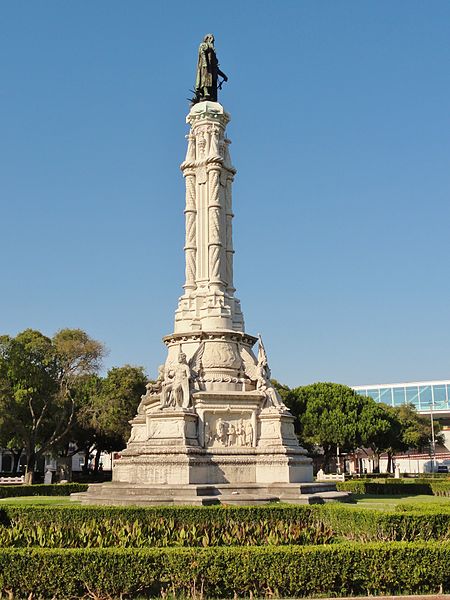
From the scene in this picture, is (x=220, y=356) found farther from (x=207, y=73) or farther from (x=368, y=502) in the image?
(x=207, y=73)

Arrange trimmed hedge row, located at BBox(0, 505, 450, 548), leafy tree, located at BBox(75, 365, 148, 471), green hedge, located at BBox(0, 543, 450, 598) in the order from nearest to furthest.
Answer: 1. green hedge, located at BBox(0, 543, 450, 598)
2. trimmed hedge row, located at BBox(0, 505, 450, 548)
3. leafy tree, located at BBox(75, 365, 148, 471)

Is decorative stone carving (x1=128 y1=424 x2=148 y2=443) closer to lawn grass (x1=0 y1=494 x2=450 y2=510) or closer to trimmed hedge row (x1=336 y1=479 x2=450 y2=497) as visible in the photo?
lawn grass (x1=0 y1=494 x2=450 y2=510)

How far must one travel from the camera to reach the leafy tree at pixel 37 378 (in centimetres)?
4825

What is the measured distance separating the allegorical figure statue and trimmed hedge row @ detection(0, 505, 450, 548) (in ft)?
86.0

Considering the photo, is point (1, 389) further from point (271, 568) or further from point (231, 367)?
point (271, 568)

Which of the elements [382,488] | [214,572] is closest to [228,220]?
[382,488]

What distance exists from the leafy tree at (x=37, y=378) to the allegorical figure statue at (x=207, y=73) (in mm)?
21982

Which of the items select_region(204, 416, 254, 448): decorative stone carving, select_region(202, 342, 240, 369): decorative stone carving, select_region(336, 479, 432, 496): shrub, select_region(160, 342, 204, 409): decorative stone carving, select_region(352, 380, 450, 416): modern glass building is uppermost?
select_region(352, 380, 450, 416): modern glass building

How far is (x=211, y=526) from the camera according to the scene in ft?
55.6

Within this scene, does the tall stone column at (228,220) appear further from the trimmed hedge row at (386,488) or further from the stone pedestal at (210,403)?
the trimmed hedge row at (386,488)

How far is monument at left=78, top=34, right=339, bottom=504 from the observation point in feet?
92.8

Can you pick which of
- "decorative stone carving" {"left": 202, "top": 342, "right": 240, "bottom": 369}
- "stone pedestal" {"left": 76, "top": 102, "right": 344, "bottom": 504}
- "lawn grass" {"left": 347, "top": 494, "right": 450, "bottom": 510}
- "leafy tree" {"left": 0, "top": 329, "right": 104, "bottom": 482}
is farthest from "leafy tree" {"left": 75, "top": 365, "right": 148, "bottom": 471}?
"lawn grass" {"left": 347, "top": 494, "right": 450, "bottom": 510}

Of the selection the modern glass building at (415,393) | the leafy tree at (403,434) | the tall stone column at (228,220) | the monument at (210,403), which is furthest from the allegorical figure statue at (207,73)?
the modern glass building at (415,393)

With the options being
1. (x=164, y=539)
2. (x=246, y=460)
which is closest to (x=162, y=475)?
(x=246, y=460)
